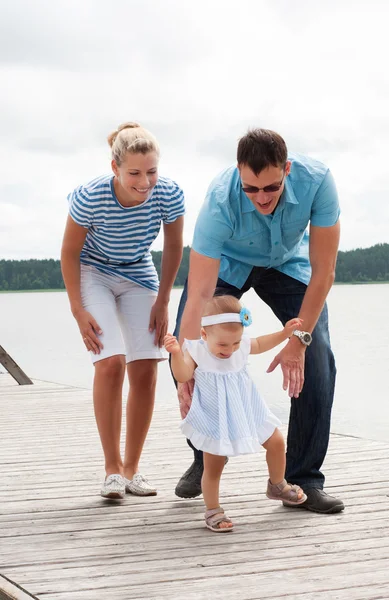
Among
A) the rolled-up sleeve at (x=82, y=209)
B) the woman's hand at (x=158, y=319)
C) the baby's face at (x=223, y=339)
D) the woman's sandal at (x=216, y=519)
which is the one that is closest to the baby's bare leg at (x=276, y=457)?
the woman's sandal at (x=216, y=519)

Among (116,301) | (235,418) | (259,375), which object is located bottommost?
(259,375)

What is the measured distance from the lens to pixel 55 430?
6.37 m

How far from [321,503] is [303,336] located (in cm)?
74

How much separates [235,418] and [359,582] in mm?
837

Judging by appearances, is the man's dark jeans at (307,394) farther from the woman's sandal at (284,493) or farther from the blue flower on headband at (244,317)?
the blue flower on headband at (244,317)

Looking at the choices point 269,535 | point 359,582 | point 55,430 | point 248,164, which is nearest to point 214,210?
point 248,164

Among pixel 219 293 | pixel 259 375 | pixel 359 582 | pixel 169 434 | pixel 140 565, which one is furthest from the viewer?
pixel 259 375

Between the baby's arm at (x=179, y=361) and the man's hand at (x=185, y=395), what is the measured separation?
4cm

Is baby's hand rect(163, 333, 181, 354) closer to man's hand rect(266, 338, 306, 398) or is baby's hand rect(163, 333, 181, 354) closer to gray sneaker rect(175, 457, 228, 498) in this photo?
man's hand rect(266, 338, 306, 398)

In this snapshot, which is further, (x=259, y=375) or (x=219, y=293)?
(x=259, y=375)

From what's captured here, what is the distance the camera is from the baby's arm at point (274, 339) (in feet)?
11.7

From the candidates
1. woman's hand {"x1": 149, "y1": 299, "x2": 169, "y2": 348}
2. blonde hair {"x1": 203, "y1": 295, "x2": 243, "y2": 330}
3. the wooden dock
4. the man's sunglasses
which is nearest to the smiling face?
the man's sunglasses

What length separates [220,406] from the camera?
3.55m

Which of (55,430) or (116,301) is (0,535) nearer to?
(116,301)
